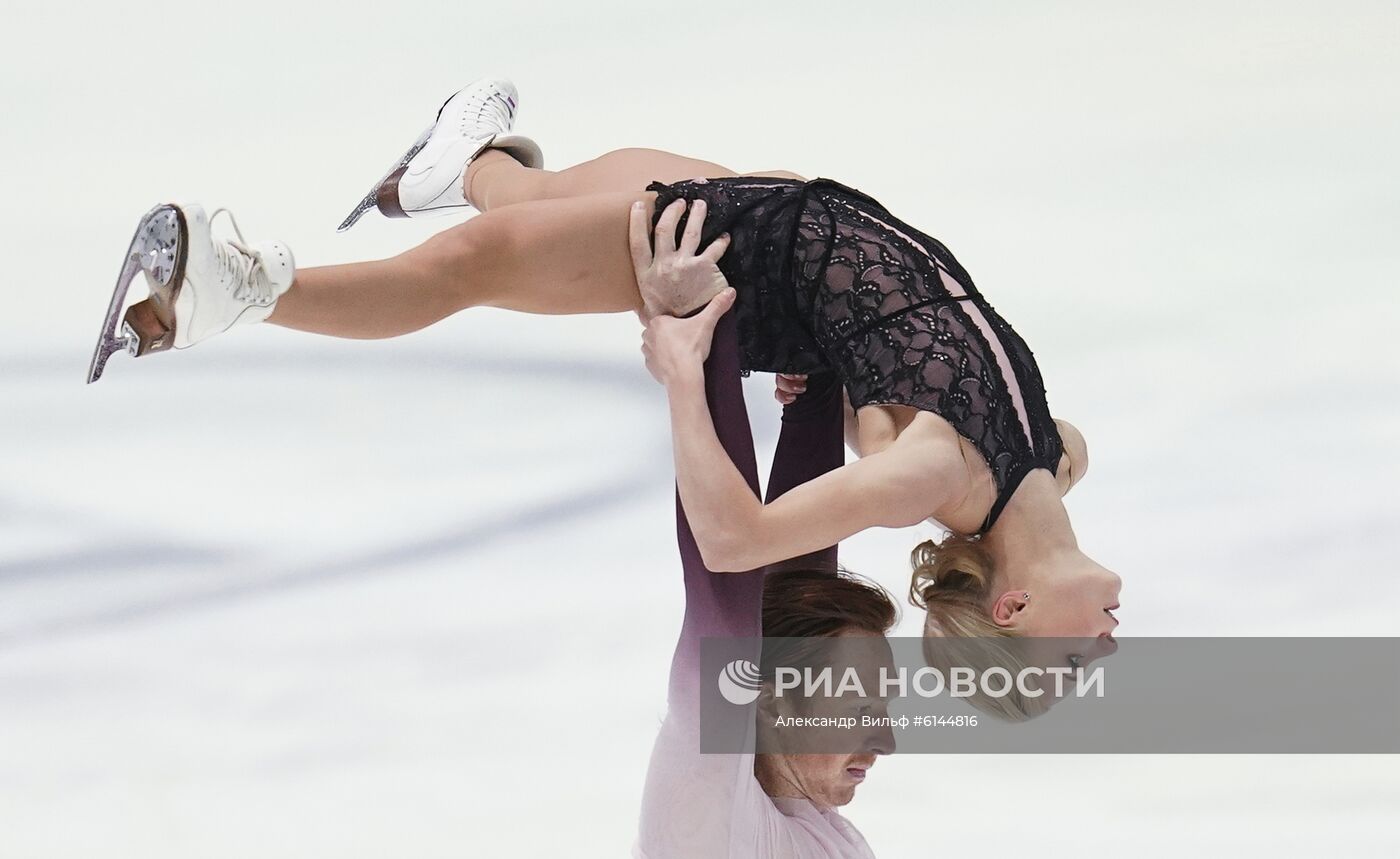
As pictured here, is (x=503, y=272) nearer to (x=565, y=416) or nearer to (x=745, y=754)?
(x=745, y=754)

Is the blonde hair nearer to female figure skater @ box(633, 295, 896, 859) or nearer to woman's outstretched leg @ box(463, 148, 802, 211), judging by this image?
female figure skater @ box(633, 295, 896, 859)

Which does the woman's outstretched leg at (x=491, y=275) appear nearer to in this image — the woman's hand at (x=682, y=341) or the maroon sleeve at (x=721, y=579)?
the woman's hand at (x=682, y=341)

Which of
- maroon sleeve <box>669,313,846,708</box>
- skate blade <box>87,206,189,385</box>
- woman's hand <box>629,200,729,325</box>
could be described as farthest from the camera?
woman's hand <box>629,200,729,325</box>

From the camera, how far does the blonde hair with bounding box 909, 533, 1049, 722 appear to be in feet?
9.97

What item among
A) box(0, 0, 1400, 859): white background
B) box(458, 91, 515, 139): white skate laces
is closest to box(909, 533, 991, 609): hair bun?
box(0, 0, 1400, 859): white background

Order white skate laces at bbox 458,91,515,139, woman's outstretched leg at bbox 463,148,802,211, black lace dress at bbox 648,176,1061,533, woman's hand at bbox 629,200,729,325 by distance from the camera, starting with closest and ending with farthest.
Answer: black lace dress at bbox 648,176,1061,533
woman's hand at bbox 629,200,729,325
woman's outstretched leg at bbox 463,148,802,211
white skate laces at bbox 458,91,515,139

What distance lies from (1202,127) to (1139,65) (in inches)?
15.5

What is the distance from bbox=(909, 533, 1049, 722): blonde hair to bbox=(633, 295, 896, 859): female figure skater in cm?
11

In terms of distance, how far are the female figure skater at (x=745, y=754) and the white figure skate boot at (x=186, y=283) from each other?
Result: 749 mm

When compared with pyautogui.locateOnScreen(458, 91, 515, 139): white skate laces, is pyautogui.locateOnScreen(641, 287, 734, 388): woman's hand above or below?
below

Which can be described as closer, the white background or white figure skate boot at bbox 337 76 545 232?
the white background

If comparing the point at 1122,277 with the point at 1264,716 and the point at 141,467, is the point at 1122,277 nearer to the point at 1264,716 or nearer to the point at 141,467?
the point at 1264,716

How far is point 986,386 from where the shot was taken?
3.06 metres

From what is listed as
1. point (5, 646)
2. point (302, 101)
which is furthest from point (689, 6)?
point (5, 646)
